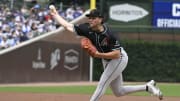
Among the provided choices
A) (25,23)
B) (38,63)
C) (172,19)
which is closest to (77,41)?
(38,63)

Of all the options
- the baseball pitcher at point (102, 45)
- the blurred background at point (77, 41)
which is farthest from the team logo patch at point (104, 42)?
the blurred background at point (77, 41)

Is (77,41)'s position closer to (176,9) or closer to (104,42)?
(176,9)

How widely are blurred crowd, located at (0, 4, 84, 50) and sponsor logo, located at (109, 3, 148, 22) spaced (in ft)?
6.05

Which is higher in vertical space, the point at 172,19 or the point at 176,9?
the point at 176,9

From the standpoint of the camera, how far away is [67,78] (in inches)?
883

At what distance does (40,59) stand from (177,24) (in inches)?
258

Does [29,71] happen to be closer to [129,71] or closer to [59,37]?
[59,37]

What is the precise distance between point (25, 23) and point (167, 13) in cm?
646

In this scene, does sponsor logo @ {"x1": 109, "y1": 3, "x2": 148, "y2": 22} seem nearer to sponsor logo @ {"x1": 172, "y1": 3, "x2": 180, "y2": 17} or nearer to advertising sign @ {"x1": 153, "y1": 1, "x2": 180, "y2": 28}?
advertising sign @ {"x1": 153, "y1": 1, "x2": 180, "y2": 28}

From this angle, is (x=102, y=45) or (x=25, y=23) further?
(x=25, y=23)

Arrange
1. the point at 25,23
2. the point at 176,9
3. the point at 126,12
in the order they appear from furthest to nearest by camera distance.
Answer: the point at 126,12, the point at 176,9, the point at 25,23

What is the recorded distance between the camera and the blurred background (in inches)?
Answer: 819

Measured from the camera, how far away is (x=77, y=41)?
889 inches

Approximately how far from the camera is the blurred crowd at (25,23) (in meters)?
20.6
